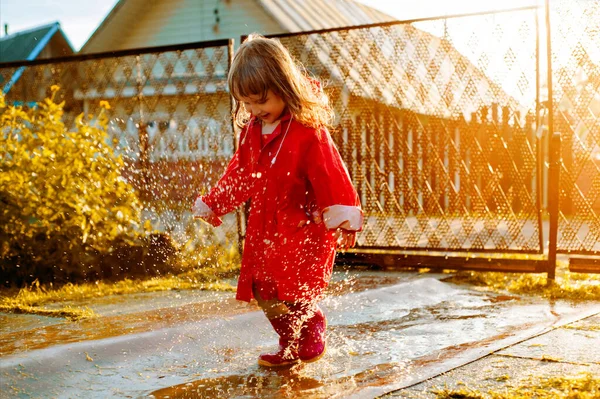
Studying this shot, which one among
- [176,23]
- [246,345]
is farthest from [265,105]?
[176,23]

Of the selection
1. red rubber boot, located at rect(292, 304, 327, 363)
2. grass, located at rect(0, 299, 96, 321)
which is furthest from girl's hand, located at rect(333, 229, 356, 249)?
grass, located at rect(0, 299, 96, 321)

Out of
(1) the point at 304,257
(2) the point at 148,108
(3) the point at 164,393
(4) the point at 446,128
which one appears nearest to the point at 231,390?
(3) the point at 164,393

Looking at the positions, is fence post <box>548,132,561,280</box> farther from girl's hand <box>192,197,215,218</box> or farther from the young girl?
girl's hand <box>192,197,215,218</box>

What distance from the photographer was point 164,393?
3.08 meters

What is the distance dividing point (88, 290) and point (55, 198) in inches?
Answer: 30.4

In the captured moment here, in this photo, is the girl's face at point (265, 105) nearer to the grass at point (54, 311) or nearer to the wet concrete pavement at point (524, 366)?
the wet concrete pavement at point (524, 366)

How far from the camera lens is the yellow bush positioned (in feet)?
18.8

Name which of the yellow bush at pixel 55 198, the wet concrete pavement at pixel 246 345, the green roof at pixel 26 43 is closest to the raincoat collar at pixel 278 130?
the wet concrete pavement at pixel 246 345

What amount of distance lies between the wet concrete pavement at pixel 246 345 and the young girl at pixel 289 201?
0.82ft

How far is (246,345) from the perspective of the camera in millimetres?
3979

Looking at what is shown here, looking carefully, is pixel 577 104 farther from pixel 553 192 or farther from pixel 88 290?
pixel 88 290

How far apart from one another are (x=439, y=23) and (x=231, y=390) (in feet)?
12.1

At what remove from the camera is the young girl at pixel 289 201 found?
3.34m

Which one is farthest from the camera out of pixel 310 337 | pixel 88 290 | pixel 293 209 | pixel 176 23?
pixel 176 23
